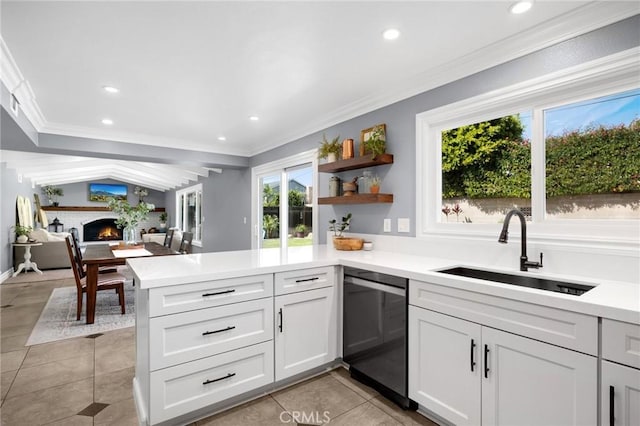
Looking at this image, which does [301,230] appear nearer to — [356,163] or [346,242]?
[346,242]

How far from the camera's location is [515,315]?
1461mm

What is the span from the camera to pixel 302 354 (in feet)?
7.36

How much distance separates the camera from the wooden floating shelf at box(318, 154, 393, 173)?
9.21ft

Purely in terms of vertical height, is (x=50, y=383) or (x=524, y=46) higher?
(x=524, y=46)

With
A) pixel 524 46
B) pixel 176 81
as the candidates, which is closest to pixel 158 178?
pixel 176 81

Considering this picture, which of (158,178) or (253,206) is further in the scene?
(158,178)

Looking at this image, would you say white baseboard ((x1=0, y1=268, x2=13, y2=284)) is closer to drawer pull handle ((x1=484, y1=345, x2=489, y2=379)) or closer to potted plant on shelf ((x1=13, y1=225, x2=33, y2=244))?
potted plant on shelf ((x1=13, y1=225, x2=33, y2=244))

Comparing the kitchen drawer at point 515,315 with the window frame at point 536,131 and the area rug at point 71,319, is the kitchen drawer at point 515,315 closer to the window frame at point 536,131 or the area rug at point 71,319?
the window frame at point 536,131

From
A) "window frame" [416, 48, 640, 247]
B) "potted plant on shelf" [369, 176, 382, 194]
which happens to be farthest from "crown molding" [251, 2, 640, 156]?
"potted plant on shelf" [369, 176, 382, 194]

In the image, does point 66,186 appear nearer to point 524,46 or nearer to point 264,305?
point 264,305

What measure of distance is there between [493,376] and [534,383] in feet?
0.58

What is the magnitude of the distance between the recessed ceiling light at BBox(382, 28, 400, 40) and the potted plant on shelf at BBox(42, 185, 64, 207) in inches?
488

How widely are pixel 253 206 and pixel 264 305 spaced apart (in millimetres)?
3489

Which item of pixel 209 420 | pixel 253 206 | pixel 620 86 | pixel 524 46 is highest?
pixel 524 46
